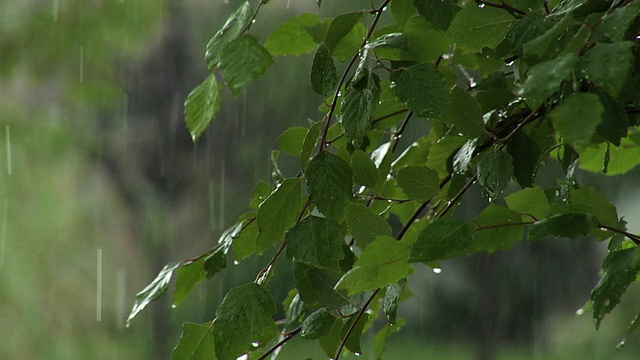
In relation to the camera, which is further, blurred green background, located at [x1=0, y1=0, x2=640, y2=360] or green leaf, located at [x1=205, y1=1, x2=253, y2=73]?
blurred green background, located at [x1=0, y1=0, x2=640, y2=360]

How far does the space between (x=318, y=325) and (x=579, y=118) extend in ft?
0.64

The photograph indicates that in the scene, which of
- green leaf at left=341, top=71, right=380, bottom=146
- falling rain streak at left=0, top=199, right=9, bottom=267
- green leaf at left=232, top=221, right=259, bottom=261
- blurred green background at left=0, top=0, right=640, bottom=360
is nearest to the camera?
green leaf at left=341, top=71, right=380, bottom=146

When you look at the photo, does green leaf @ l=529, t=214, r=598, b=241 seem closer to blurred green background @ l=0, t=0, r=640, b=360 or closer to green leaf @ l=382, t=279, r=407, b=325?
green leaf @ l=382, t=279, r=407, b=325

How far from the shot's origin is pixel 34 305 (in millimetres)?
2658

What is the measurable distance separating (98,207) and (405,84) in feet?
8.70

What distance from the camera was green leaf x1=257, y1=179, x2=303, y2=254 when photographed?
1.11 ft

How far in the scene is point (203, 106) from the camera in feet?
1.23

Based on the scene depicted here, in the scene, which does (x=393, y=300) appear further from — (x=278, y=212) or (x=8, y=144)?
(x=8, y=144)

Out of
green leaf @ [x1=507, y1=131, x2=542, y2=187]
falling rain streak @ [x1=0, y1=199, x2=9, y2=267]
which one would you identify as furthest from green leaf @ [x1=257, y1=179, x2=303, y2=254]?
falling rain streak @ [x1=0, y1=199, x2=9, y2=267]

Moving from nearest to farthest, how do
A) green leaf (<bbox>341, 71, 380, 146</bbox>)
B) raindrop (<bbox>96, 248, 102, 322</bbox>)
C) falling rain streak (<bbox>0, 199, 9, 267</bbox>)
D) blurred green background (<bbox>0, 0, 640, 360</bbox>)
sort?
green leaf (<bbox>341, 71, 380, 146</bbox>) < blurred green background (<bbox>0, 0, 640, 360</bbox>) < falling rain streak (<bbox>0, 199, 9, 267</bbox>) < raindrop (<bbox>96, 248, 102, 322</bbox>)

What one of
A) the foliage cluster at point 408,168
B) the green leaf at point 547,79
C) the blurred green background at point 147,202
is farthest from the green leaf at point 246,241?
the blurred green background at point 147,202

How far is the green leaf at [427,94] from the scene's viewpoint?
0.31m

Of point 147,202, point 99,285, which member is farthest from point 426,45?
point 99,285

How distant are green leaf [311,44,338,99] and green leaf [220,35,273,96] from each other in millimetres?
21
